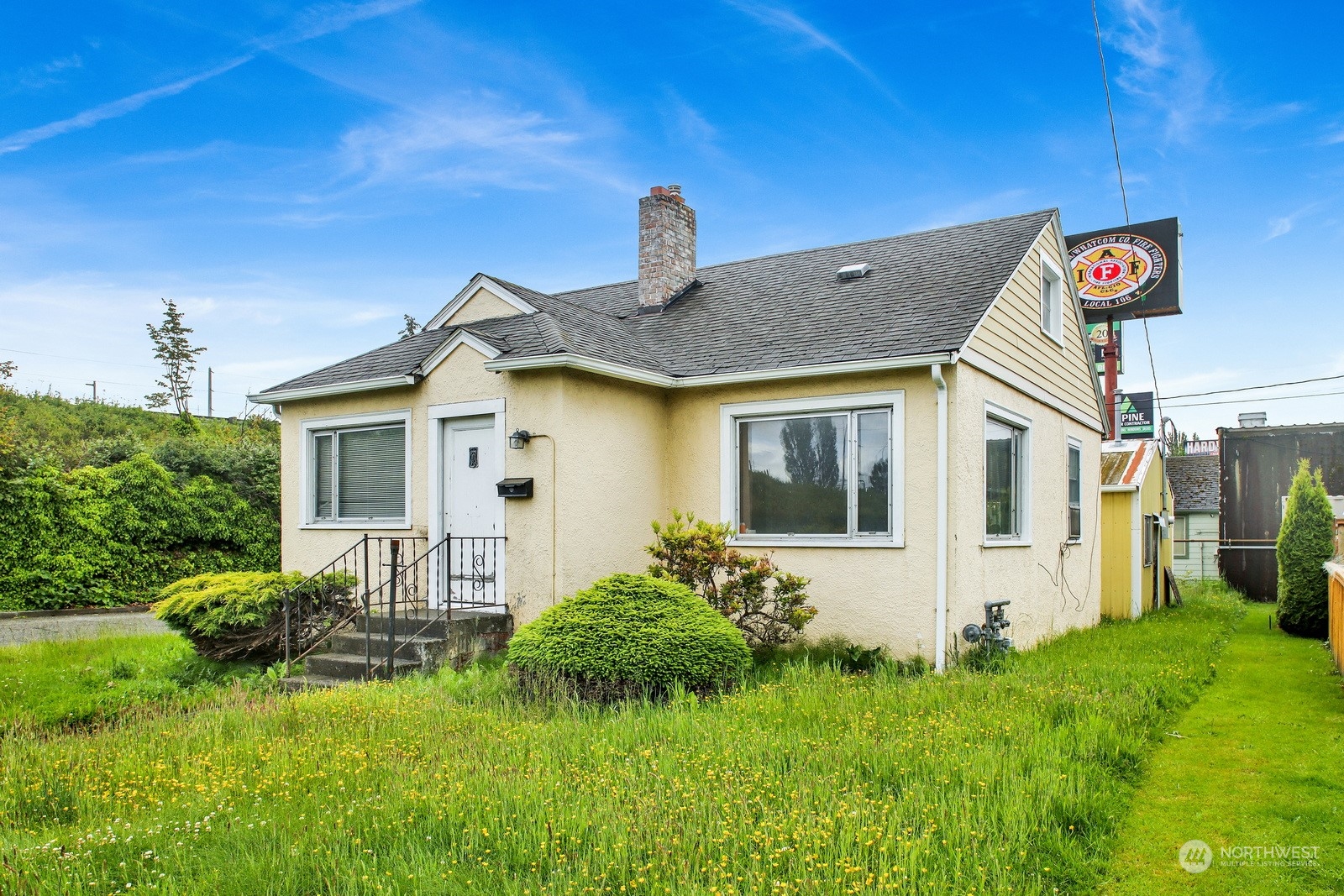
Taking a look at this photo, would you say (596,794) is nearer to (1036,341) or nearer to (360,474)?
(360,474)

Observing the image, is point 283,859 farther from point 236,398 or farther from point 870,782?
point 236,398

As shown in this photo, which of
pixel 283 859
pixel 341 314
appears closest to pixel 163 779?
pixel 283 859

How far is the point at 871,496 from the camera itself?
9078 millimetres

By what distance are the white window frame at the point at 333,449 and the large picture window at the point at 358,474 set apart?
15mm

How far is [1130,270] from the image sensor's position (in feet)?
66.0

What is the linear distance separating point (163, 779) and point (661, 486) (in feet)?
20.2

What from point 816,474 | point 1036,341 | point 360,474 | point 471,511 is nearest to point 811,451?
point 816,474

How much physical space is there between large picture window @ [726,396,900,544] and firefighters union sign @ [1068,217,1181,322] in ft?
42.0

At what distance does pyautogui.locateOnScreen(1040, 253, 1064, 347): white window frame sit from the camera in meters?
11.8

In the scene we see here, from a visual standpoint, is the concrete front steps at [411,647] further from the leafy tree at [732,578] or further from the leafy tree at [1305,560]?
the leafy tree at [1305,560]

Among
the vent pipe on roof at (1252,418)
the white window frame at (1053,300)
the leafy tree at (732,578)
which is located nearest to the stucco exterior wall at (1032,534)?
the white window frame at (1053,300)

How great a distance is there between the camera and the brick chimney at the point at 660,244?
1265 cm

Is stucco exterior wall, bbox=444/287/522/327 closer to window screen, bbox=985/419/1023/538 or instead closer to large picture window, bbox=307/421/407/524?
large picture window, bbox=307/421/407/524

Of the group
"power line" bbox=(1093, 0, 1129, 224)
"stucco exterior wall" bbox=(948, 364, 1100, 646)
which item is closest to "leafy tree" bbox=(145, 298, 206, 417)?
"stucco exterior wall" bbox=(948, 364, 1100, 646)
